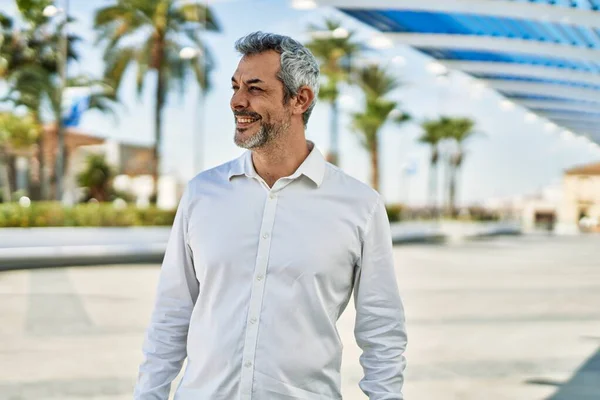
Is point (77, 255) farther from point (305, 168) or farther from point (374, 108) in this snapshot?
point (374, 108)

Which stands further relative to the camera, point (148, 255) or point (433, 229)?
point (433, 229)

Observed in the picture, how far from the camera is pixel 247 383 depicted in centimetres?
237

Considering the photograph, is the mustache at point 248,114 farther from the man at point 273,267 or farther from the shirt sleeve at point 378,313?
the shirt sleeve at point 378,313

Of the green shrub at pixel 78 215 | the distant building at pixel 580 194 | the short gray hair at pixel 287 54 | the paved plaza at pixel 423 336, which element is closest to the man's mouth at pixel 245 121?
the short gray hair at pixel 287 54

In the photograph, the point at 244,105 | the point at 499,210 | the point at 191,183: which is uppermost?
the point at 244,105

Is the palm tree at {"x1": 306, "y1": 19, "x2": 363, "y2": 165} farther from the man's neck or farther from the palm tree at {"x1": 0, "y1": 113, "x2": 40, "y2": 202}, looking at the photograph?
the man's neck

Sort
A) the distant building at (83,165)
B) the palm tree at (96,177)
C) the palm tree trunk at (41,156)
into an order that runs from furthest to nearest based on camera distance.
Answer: the distant building at (83,165)
the palm tree at (96,177)
the palm tree trunk at (41,156)

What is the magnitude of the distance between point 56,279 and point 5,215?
1145cm

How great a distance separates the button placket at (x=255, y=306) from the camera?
2369 mm

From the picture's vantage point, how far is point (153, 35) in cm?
3556

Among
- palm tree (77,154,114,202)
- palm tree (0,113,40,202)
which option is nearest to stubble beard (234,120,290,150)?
palm tree (77,154,114,202)

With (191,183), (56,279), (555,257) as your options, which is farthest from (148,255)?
(191,183)

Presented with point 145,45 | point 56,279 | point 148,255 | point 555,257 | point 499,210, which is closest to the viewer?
point 56,279

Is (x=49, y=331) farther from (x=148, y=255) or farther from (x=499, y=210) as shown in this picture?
(x=499, y=210)
